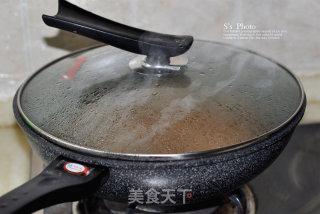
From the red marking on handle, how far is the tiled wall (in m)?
0.28

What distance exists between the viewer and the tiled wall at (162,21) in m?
1.13

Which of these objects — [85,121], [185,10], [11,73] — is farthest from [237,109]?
[11,73]

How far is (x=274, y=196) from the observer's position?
97 centimetres

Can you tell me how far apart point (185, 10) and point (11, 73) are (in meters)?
0.59

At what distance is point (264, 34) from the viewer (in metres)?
1.27

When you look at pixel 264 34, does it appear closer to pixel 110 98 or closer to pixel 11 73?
pixel 110 98

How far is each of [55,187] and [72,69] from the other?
375 mm

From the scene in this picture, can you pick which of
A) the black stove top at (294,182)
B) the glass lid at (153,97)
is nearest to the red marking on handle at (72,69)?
the glass lid at (153,97)

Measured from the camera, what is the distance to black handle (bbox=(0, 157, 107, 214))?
53 cm

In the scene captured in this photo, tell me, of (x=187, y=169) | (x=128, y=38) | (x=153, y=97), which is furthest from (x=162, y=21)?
(x=187, y=169)

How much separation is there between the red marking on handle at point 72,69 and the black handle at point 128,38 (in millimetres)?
96

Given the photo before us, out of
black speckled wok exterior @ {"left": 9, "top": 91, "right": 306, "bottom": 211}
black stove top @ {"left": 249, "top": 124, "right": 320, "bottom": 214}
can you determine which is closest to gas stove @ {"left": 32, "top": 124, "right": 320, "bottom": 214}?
black stove top @ {"left": 249, "top": 124, "right": 320, "bottom": 214}

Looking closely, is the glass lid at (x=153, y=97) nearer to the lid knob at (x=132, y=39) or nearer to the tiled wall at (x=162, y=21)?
the lid knob at (x=132, y=39)

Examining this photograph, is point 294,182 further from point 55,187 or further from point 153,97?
point 55,187
